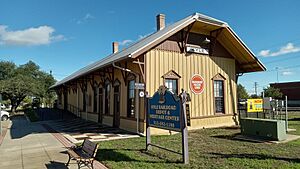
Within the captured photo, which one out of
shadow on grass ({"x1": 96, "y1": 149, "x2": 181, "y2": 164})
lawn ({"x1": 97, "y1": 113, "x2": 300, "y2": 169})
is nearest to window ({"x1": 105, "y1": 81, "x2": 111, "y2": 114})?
lawn ({"x1": 97, "y1": 113, "x2": 300, "y2": 169})

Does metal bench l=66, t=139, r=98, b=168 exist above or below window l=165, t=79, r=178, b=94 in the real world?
below

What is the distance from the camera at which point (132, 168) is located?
6188 mm

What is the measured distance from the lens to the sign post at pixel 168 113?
21.5 ft

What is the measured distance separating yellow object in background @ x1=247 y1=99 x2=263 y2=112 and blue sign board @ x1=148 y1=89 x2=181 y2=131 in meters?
7.37

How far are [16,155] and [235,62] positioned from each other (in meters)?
13.5

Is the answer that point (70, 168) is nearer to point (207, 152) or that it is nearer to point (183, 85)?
point (207, 152)

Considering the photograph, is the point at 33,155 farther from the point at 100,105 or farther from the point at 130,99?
the point at 100,105

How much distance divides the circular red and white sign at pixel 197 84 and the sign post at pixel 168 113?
5611mm

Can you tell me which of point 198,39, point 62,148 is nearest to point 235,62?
point 198,39

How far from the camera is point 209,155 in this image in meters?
7.35

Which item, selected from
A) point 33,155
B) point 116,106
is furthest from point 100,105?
point 33,155

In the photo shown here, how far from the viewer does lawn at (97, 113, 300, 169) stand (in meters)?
6.38

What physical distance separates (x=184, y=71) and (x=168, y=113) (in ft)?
20.9

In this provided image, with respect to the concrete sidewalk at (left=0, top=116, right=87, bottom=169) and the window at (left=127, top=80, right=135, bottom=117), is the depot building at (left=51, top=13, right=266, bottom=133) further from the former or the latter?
the concrete sidewalk at (left=0, top=116, right=87, bottom=169)
